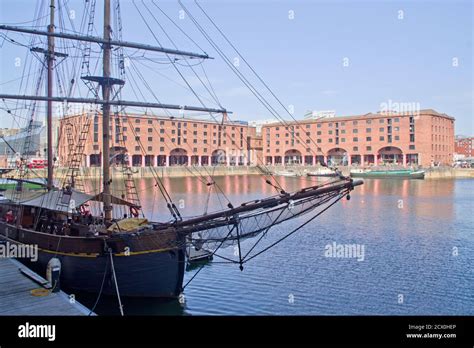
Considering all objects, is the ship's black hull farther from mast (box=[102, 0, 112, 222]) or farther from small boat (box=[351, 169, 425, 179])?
small boat (box=[351, 169, 425, 179])

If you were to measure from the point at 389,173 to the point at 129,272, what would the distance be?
92.3 m

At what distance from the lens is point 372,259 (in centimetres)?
2164

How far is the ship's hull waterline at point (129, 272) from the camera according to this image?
14.9 metres

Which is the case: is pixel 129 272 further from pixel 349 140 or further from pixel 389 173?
pixel 349 140

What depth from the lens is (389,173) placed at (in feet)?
323

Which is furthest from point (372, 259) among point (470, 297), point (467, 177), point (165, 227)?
point (467, 177)

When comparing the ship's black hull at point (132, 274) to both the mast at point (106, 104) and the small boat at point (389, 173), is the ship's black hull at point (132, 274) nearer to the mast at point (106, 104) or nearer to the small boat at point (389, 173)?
the mast at point (106, 104)

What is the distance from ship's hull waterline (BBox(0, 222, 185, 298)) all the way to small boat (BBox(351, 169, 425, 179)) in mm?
89444

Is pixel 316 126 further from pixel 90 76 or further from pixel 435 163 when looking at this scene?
pixel 90 76

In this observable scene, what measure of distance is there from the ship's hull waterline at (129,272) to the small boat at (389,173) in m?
89.4

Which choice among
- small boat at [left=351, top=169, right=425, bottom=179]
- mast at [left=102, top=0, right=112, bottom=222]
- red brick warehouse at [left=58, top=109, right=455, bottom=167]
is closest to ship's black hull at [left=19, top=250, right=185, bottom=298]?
mast at [left=102, top=0, right=112, bottom=222]

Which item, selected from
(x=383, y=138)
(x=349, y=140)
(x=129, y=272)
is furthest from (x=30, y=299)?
(x=349, y=140)

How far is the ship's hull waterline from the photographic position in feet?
48.8
